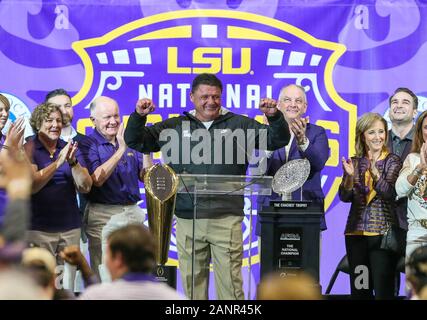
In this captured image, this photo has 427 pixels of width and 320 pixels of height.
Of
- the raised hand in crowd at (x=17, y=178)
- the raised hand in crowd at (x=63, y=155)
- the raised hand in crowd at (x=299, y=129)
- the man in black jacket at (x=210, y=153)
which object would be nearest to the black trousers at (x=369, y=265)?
the raised hand in crowd at (x=299, y=129)

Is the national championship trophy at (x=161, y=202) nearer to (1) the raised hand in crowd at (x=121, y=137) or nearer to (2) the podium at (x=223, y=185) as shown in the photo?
(2) the podium at (x=223, y=185)

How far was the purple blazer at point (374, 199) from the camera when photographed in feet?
27.0

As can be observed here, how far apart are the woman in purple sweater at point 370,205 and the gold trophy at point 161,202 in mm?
1835

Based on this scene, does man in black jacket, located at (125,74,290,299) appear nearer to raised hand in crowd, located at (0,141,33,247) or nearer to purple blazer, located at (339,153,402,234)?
purple blazer, located at (339,153,402,234)

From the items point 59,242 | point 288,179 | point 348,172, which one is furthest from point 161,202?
point 348,172

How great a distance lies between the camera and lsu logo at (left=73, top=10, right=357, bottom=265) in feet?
27.5

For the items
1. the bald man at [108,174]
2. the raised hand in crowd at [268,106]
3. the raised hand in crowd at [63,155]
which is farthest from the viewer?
the bald man at [108,174]

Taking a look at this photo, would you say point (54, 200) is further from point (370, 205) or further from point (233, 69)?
point (370, 205)

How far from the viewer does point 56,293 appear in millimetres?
4852

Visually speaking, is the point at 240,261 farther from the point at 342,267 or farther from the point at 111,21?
the point at 111,21

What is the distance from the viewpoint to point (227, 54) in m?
8.41

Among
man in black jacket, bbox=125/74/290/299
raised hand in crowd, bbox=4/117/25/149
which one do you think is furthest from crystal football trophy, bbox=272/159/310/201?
raised hand in crowd, bbox=4/117/25/149
